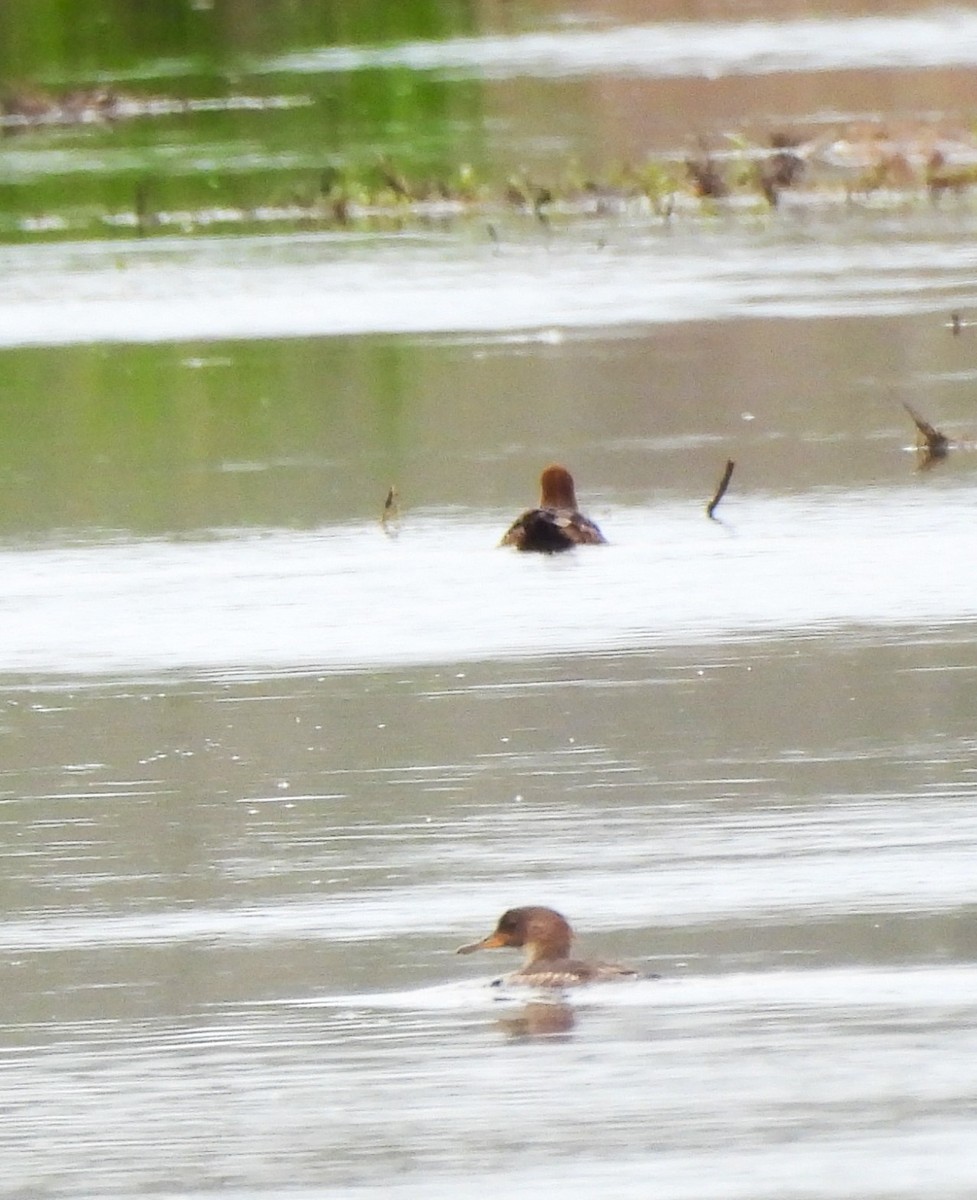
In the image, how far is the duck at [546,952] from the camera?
23.5 ft

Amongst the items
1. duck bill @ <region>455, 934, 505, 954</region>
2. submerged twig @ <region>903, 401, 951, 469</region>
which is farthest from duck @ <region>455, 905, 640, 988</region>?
submerged twig @ <region>903, 401, 951, 469</region>

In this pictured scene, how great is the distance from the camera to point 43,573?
12.7 metres

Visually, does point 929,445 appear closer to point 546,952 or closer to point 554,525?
point 554,525

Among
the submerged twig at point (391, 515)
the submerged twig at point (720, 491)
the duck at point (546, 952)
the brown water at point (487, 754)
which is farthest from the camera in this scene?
the submerged twig at point (391, 515)

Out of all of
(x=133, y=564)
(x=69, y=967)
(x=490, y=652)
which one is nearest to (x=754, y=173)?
(x=133, y=564)

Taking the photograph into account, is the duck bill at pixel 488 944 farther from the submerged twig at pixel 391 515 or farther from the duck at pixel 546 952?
the submerged twig at pixel 391 515

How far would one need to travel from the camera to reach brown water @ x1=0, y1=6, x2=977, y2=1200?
6602 mm

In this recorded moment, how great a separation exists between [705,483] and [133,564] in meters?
2.22

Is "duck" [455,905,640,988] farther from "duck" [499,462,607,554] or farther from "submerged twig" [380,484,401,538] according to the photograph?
"submerged twig" [380,484,401,538]

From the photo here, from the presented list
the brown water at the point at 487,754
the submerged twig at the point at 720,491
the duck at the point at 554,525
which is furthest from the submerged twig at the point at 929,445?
the duck at the point at 554,525

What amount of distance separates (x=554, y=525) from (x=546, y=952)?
17.2 ft

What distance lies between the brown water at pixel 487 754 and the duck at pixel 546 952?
7 centimetres

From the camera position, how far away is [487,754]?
9516 mm

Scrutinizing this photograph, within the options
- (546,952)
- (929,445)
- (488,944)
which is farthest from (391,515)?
(546,952)
